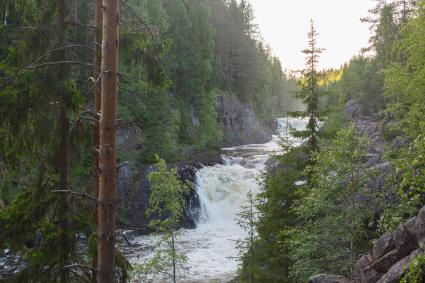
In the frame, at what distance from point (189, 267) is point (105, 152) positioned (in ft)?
51.9

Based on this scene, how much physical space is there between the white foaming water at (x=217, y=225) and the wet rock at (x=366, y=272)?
7.05m

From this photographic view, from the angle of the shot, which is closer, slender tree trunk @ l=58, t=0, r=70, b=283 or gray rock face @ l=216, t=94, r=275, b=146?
slender tree trunk @ l=58, t=0, r=70, b=283

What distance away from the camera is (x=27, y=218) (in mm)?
6523

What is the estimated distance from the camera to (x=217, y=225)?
28.3 m

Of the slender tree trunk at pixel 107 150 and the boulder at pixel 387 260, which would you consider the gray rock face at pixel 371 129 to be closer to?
the boulder at pixel 387 260

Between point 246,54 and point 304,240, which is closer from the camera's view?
point 304,240

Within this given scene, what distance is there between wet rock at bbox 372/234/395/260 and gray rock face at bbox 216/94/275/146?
4134cm

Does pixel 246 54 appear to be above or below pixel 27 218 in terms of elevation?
above

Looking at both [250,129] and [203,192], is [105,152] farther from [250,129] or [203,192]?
[250,129]

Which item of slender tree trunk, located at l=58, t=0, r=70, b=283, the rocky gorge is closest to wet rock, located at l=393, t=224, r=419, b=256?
slender tree trunk, located at l=58, t=0, r=70, b=283

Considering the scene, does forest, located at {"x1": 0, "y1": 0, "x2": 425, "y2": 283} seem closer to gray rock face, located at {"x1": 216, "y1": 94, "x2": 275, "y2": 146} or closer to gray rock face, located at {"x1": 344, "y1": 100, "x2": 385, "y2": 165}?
gray rock face, located at {"x1": 344, "y1": 100, "x2": 385, "y2": 165}

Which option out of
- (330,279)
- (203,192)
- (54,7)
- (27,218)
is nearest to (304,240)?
(330,279)

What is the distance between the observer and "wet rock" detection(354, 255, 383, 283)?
898 cm

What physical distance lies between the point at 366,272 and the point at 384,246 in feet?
2.51
